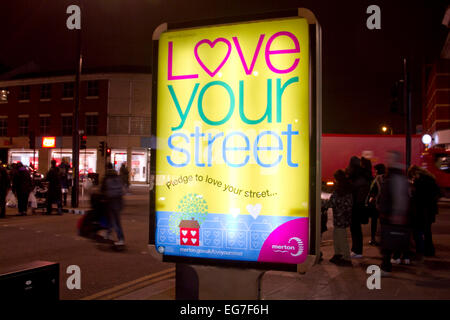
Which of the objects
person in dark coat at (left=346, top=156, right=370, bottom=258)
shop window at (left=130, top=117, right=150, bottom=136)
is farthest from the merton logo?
shop window at (left=130, top=117, right=150, bottom=136)

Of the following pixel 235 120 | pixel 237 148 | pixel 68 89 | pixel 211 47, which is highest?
pixel 68 89

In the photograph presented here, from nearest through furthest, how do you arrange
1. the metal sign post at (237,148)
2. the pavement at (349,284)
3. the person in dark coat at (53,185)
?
the metal sign post at (237,148), the pavement at (349,284), the person in dark coat at (53,185)

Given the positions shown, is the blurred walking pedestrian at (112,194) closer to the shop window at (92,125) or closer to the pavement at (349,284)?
the pavement at (349,284)

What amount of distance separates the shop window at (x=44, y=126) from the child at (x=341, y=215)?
41.5m

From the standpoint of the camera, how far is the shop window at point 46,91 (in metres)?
44.3

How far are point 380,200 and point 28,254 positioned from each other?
6.62m

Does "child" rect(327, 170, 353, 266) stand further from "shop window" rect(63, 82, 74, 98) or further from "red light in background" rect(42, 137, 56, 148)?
"shop window" rect(63, 82, 74, 98)

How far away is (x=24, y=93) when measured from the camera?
45.7m

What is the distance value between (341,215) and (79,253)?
5.18 meters

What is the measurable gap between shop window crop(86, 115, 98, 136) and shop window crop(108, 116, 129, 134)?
1536 mm

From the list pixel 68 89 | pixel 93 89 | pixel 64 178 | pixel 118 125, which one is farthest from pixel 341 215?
pixel 68 89

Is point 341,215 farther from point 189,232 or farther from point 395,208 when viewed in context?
point 189,232

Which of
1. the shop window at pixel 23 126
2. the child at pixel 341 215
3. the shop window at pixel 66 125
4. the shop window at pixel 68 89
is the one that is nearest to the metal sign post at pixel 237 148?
the child at pixel 341 215

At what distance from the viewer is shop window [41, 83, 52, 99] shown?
145ft
